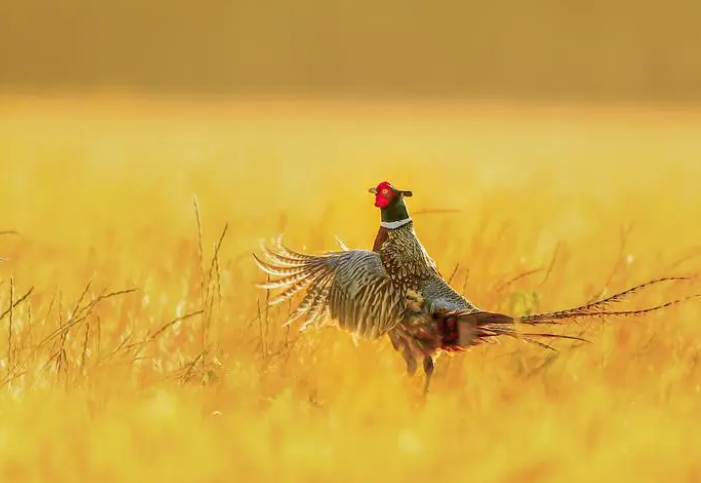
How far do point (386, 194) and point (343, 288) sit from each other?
36 cm

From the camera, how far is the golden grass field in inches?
121

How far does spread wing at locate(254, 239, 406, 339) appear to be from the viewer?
147 inches

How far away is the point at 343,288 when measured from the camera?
376 centimetres

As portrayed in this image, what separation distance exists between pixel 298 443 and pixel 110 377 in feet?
3.49

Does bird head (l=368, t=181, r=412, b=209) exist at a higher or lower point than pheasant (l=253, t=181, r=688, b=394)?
higher

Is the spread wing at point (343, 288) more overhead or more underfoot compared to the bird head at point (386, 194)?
more underfoot

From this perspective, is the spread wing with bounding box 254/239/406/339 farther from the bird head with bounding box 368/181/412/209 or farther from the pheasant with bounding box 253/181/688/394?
the bird head with bounding box 368/181/412/209

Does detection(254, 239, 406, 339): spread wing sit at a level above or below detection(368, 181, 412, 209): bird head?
below

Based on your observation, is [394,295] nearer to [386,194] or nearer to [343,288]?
[343,288]

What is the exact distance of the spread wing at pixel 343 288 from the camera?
3.73 meters

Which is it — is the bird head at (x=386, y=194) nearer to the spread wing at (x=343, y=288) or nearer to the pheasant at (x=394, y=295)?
the pheasant at (x=394, y=295)

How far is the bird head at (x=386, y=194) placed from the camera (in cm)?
366

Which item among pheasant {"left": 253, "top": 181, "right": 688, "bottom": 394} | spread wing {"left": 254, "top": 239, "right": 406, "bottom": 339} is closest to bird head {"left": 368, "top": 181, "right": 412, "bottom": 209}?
pheasant {"left": 253, "top": 181, "right": 688, "bottom": 394}

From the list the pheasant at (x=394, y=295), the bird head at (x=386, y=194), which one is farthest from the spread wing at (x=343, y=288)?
the bird head at (x=386, y=194)
